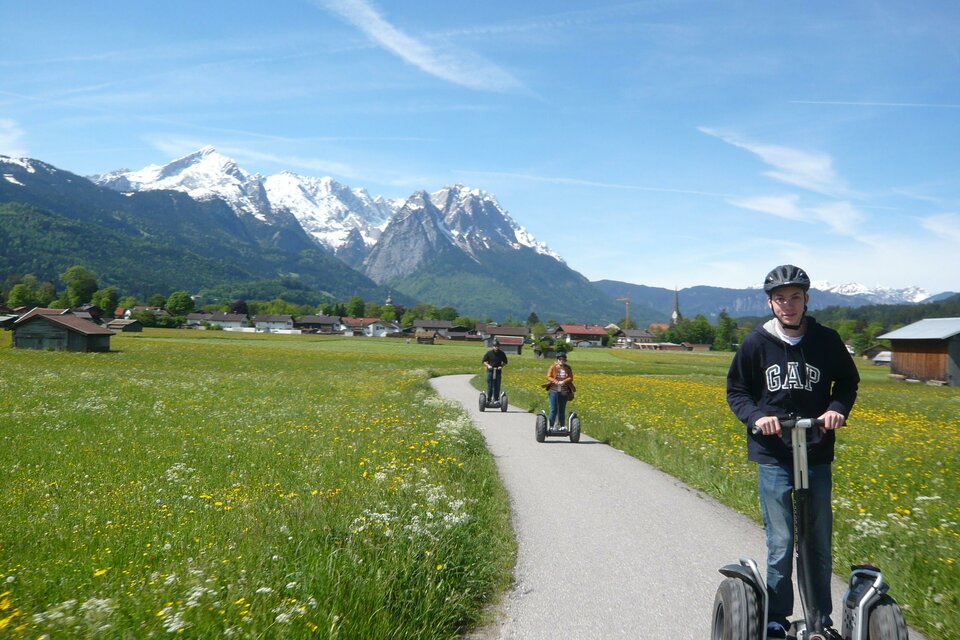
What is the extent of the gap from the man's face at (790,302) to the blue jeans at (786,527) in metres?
1.04

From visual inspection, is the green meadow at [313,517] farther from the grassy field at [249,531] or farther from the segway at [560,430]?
the segway at [560,430]

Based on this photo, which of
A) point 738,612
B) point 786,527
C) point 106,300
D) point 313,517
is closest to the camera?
point 738,612

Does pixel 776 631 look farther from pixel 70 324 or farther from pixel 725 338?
pixel 725 338

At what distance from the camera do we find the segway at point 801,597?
3982 millimetres

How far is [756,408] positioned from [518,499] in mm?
5576

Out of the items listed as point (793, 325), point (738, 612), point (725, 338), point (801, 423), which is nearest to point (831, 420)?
point (801, 423)

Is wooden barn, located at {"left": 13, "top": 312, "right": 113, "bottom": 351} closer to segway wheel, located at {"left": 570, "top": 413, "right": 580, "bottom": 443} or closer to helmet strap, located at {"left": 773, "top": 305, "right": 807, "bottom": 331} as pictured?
segway wheel, located at {"left": 570, "top": 413, "right": 580, "bottom": 443}

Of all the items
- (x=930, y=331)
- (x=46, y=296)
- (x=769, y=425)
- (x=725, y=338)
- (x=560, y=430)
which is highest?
(x=46, y=296)

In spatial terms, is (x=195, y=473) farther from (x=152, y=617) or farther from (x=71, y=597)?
(x=152, y=617)

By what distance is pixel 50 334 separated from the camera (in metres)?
64.6

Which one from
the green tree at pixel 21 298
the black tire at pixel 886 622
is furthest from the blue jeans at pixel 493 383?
the green tree at pixel 21 298

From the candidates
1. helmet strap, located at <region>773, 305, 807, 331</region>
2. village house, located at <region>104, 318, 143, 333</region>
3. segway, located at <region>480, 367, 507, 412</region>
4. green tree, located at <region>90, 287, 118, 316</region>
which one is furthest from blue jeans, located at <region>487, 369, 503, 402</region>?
green tree, located at <region>90, 287, 118, 316</region>

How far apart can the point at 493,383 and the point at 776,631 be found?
1875 centimetres

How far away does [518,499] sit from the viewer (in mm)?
9688
